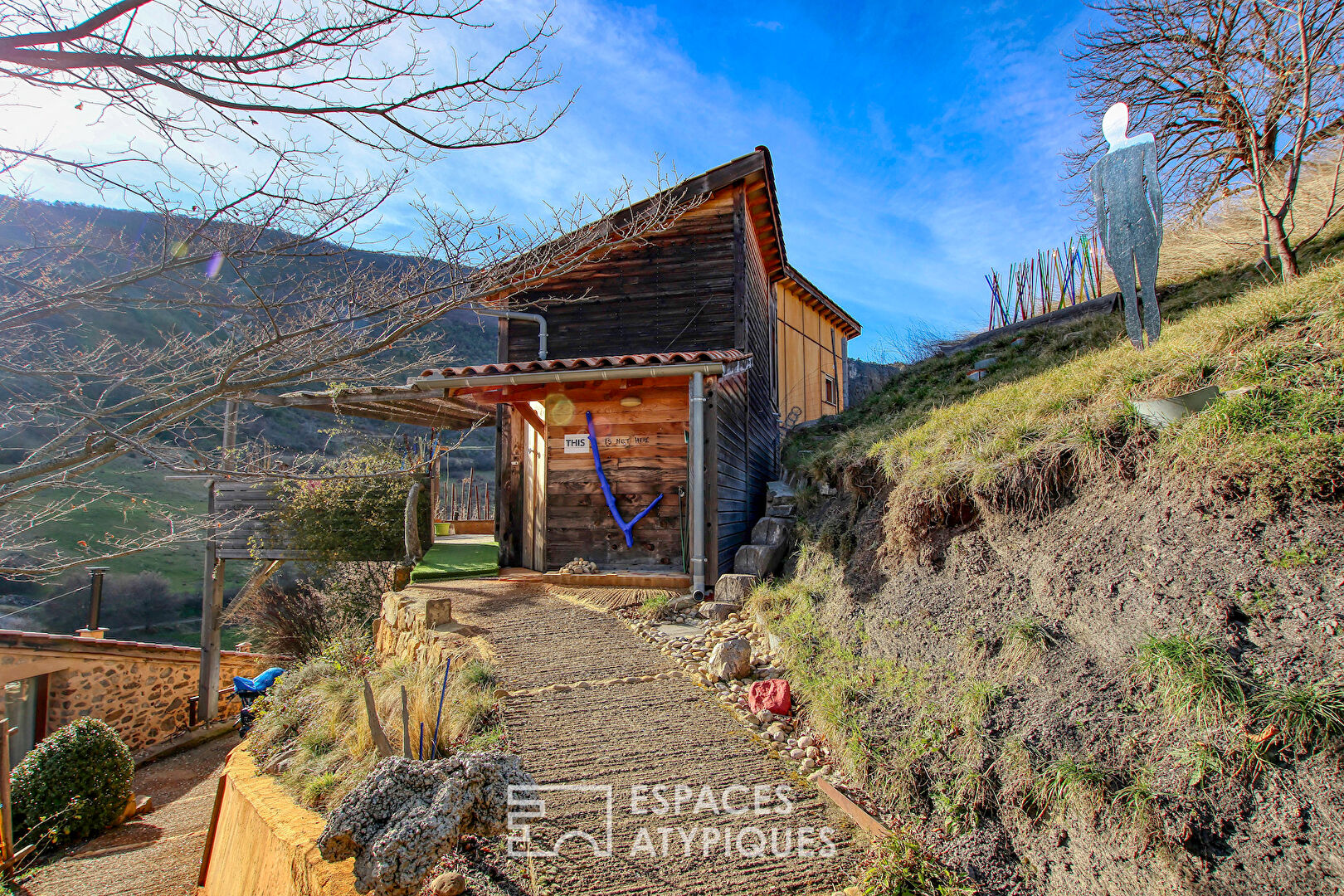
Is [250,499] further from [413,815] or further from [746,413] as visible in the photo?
[413,815]

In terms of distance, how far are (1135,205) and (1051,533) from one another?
3.06 meters

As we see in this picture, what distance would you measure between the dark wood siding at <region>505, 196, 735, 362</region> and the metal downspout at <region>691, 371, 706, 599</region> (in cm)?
225

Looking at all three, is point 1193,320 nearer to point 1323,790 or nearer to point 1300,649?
point 1300,649

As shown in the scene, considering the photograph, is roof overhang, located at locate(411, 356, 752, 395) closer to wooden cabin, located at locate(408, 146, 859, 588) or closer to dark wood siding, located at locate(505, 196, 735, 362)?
wooden cabin, located at locate(408, 146, 859, 588)

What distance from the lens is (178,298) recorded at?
3.06 metres

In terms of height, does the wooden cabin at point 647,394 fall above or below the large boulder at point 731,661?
above

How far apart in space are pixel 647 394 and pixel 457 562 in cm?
380

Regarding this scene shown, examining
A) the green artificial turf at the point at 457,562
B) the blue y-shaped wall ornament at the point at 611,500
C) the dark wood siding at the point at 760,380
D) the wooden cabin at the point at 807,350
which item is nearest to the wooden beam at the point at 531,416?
the blue y-shaped wall ornament at the point at 611,500

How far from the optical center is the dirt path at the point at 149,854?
21.3ft

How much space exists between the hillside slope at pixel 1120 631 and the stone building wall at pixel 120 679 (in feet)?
40.8

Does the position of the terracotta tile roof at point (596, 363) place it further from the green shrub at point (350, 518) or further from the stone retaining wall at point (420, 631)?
the green shrub at point (350, 518)

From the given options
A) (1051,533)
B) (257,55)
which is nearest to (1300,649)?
(1051,533)

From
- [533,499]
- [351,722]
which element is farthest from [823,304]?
[351,722]

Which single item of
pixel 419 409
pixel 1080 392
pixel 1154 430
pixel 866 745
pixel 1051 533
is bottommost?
pixel 866 745
